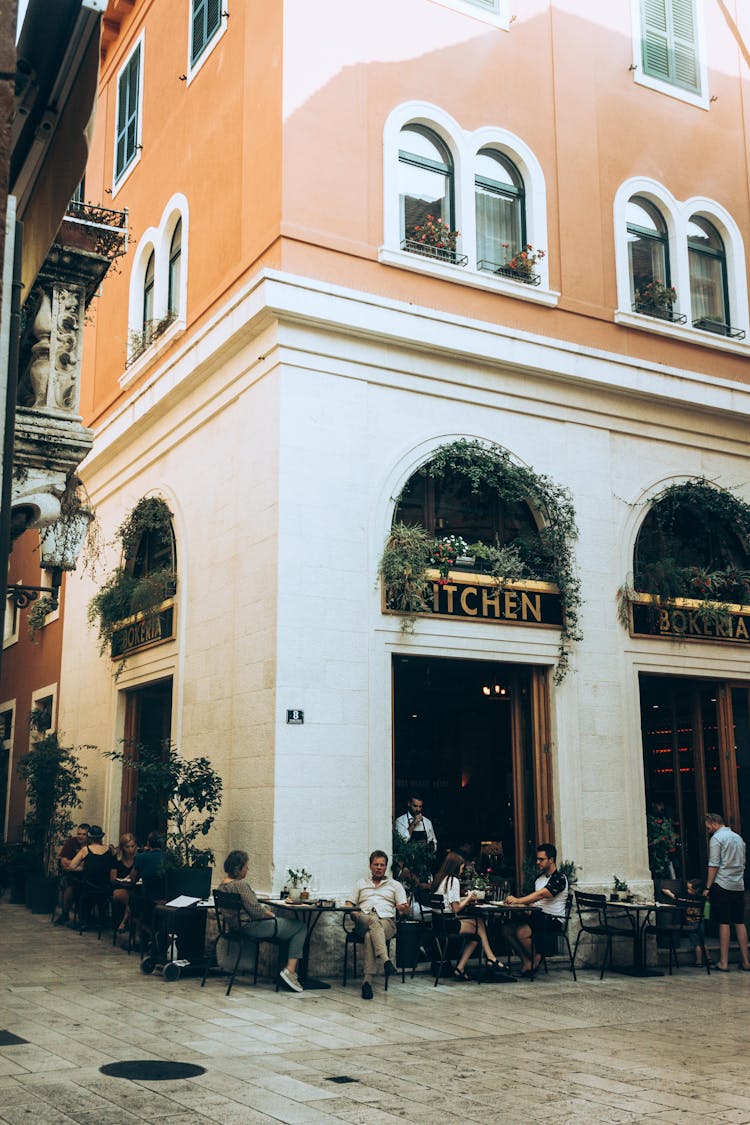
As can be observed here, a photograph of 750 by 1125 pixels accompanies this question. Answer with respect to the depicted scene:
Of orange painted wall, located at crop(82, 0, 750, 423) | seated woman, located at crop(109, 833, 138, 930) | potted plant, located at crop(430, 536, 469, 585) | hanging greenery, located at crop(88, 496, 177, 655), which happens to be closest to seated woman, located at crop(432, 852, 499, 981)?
potted plant, located at crop(430, 536, 469, 585)

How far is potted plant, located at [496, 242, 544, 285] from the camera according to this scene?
14.3 metres

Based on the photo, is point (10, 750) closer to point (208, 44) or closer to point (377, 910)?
point (208, 44)

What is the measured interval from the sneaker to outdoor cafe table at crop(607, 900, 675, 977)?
335 cm

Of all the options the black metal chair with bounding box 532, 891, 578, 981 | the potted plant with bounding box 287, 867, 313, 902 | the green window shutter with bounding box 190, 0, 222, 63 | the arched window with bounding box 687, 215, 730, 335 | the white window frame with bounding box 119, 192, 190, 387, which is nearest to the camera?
the potted plant with bounding box 287, 867, 313, 902

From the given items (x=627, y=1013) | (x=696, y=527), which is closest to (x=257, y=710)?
(x=627, y=1013)

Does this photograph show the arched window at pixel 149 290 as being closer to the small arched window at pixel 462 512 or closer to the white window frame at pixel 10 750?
the small arched window at pixel 462 512

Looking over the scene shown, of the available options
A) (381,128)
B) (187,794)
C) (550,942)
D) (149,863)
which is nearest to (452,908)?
(550,942)

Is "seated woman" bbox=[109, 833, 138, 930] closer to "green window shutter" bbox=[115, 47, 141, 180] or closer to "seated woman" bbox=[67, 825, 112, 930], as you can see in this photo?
"seated woman" bbox=[67, 825, 112, 930]

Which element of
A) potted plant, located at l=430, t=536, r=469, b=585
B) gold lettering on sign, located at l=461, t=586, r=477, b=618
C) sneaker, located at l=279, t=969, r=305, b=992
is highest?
potted plant, located at l=430, t=536, r=469, b=585

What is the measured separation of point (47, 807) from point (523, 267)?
10.7 metres

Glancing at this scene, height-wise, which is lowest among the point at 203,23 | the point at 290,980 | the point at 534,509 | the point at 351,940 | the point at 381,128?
the point at 290,980

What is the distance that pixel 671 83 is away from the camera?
1634 cm

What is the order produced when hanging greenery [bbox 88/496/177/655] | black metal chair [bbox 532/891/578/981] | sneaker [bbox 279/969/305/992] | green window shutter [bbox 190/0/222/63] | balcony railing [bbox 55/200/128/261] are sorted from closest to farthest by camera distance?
balcony railing [bbox 55/200/128/261] → sneaker [bbox 279/969/305/992] → black metal chair [bbox 532/891/578/981] → hanging greenery [bbox 88/496/177/655] → green window shutter [bbox 190/0/222/63]

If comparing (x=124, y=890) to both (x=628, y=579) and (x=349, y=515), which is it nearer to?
(x=349, y=515)
